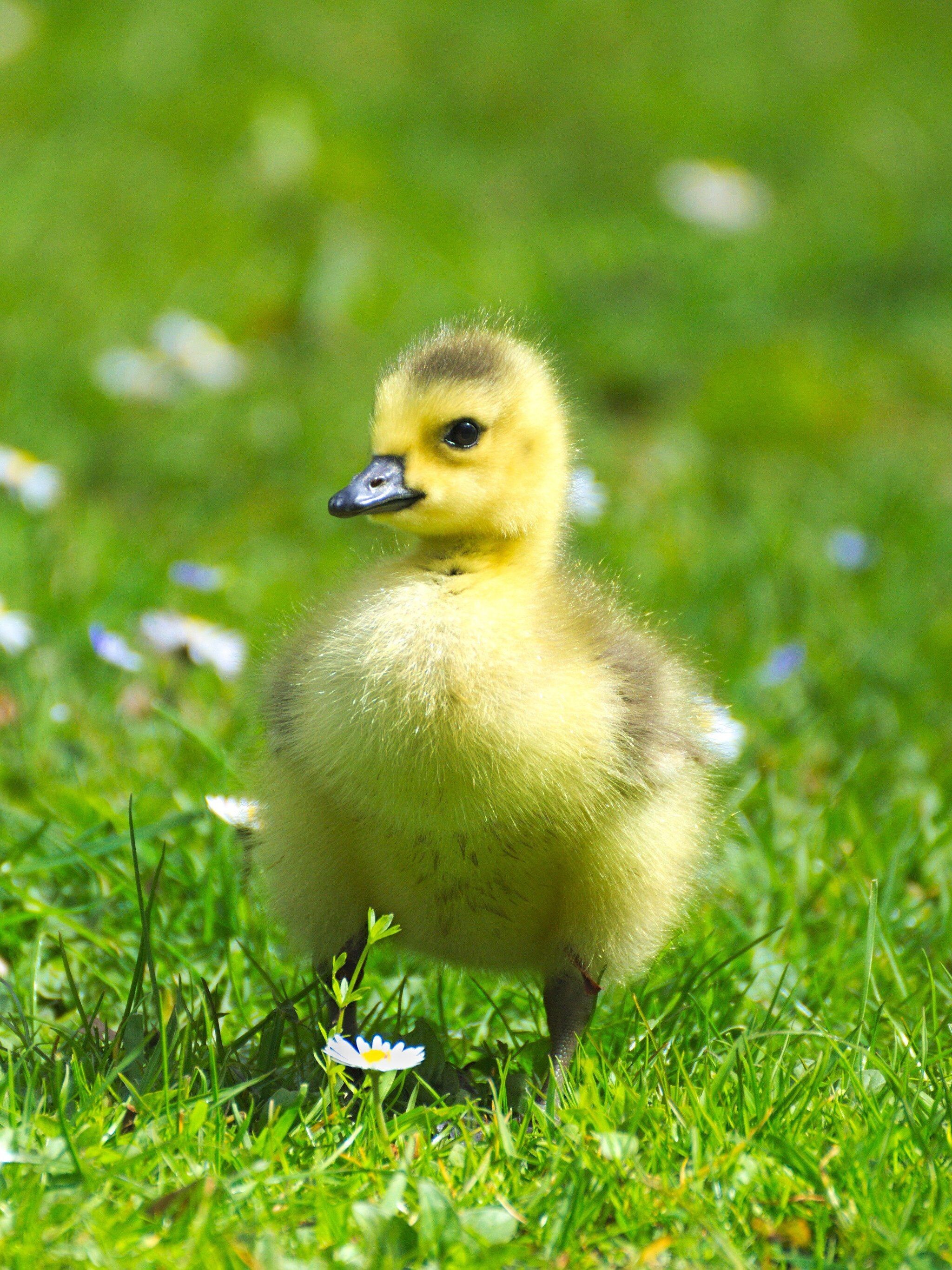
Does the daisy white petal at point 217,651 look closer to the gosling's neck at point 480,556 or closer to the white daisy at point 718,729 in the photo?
the gosling's neck at point 480,556

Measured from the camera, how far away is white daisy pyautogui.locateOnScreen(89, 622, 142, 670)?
3285 mm

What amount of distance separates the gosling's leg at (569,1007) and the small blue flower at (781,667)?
58.1 inches

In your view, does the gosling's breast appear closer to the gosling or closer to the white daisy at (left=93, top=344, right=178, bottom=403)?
the gosling

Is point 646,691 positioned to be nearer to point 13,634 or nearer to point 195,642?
point 195,642

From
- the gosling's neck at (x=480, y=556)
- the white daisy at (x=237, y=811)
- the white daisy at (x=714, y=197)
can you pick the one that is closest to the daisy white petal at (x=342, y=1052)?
the white daisy at (x=237, y=811)

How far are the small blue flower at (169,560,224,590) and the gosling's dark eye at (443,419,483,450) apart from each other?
1.49 metres

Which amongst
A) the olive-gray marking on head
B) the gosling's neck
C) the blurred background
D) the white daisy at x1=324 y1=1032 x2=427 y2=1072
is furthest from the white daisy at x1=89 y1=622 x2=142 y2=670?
the white daisy at x1=324 y1=1032 x2=427 y2=1072

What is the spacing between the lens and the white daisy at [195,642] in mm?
3439

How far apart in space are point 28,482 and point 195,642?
93cm

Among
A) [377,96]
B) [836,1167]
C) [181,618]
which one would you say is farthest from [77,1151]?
[377,96]

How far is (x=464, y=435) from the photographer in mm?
2465

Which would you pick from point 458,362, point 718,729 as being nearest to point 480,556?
point 458,362

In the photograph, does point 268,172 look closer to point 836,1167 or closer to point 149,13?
point 149,13

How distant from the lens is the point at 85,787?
311cm
